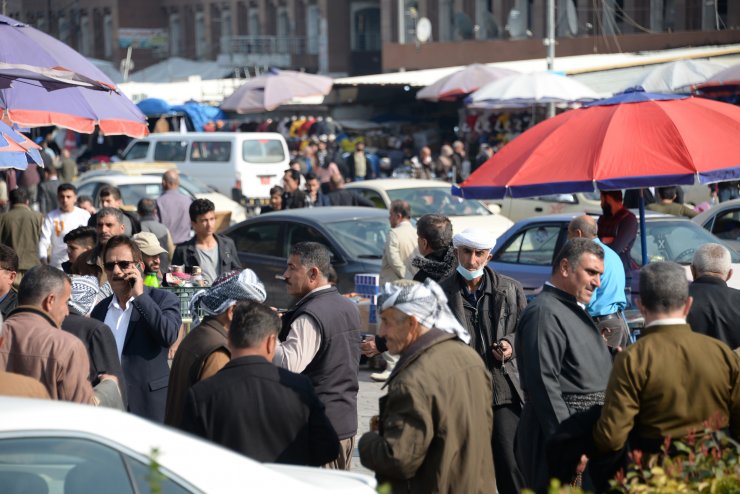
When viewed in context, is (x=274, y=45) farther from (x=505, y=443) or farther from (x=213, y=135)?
(x=505, y=443)

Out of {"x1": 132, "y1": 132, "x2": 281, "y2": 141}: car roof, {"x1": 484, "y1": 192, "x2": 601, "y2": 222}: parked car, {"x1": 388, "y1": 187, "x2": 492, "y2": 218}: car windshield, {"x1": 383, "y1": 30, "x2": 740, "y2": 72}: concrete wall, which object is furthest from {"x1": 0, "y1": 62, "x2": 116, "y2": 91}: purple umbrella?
{"x1": 383, "y1": 30, "x2": 740, "y2": 72}: concrete wall

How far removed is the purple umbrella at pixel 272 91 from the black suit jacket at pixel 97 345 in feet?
81.8

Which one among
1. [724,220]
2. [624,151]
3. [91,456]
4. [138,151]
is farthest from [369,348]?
[138,151]

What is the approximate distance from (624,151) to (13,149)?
413cm

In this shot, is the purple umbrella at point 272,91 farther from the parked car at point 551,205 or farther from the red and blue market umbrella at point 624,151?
the red and blue market umbrella at point 624,151

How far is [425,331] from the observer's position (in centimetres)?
479

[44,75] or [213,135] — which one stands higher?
[44,75]

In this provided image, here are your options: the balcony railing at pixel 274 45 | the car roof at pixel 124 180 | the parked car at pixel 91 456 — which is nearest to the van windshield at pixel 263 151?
the car roof at pixel 124 180

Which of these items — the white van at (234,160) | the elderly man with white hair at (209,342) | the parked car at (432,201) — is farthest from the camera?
the white van at (234,160)

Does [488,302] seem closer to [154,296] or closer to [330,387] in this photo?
[330,387]

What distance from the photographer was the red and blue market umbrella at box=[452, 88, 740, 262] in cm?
730

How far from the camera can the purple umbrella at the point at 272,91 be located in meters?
30.9

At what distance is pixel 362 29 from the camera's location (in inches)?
2277

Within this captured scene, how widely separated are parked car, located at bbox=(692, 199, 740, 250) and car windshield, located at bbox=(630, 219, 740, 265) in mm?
2117
